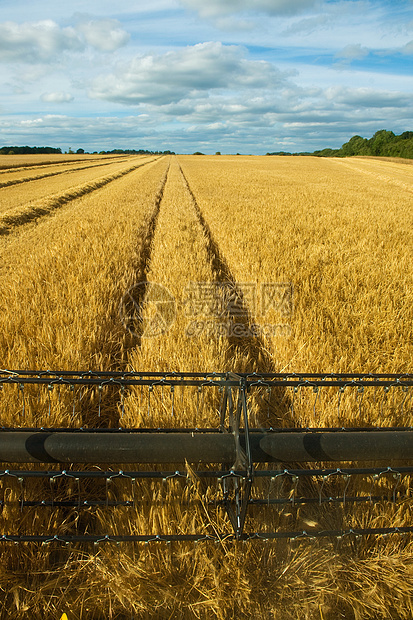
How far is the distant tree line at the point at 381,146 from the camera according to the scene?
73113 millimetres

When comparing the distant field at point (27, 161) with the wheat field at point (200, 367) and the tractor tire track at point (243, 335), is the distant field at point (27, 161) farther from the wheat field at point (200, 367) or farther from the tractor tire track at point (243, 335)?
the tractor tire track at point (243, 335)

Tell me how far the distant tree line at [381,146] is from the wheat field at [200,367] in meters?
77.0

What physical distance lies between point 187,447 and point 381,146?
318ft

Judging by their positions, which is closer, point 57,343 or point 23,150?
point 57,343

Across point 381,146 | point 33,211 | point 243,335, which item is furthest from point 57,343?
point 381,146

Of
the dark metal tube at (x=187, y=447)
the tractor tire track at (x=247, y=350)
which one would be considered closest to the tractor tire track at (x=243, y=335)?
the tractor tire track at (x=247, y=350)

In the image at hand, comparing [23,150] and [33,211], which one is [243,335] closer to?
[33,211]

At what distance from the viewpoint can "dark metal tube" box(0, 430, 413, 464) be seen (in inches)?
54.4

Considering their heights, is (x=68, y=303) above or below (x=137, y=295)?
above

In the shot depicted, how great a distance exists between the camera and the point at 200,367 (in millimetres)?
2764

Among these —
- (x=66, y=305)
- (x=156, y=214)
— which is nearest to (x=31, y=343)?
(x=66, y=305)

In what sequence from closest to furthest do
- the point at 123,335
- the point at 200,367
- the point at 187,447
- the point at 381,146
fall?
the point at 187,447 → the point at 200,367 → the point at 123,335 → the point at 381,146

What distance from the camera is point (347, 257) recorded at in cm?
568

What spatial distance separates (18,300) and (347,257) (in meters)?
4.39
